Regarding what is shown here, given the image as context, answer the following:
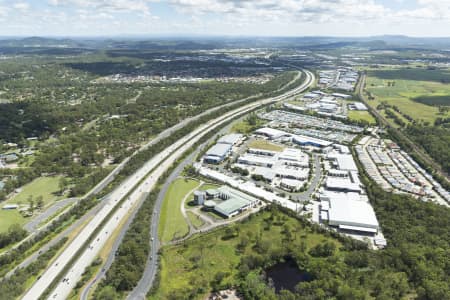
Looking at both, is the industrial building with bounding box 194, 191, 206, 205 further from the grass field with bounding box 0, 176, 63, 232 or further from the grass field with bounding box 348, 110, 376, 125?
the grass field with bounding box 348, 110, 376, 125

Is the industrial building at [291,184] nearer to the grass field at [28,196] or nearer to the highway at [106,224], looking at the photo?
the highway at [106,224]

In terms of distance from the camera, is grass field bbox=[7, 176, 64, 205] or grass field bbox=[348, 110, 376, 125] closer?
grass field bbox=[7, 176, 64, 205]

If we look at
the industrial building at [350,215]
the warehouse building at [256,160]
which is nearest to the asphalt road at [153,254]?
the warehouse building at [256,160]

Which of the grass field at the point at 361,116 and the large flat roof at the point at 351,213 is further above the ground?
the grass field at the point at 361,116

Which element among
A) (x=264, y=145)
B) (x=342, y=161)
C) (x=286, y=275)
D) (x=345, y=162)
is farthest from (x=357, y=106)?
(x=286, y=275)

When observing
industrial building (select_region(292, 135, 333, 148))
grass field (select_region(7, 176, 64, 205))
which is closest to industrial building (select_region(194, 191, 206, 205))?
grass field (select_region(7, 176, 64, 205))
